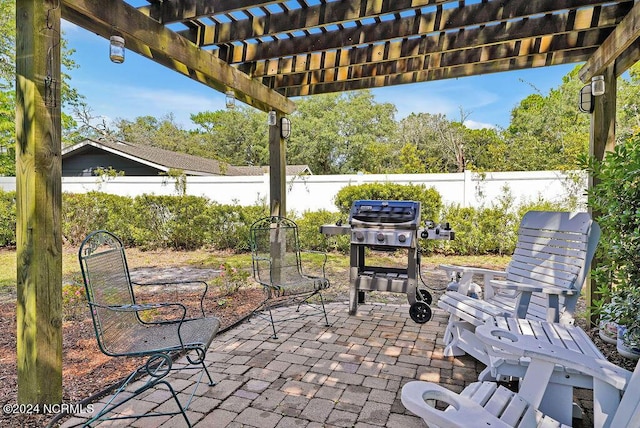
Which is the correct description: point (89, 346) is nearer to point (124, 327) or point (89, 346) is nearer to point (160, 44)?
point (124, 327)

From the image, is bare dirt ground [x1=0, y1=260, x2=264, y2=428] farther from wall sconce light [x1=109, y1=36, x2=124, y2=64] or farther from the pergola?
wall sconce light [x1=109, y1=36, x2=124, y2=64]

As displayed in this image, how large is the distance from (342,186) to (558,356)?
25.5ft

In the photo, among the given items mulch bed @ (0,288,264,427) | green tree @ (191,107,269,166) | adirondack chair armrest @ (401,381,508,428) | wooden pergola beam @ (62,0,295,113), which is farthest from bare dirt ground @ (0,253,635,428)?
green tree @ (191,107,269,166)

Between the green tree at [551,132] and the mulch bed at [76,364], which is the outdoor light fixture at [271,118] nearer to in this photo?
the mulch bed at [76,364]

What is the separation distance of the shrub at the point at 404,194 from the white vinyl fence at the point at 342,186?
1.68 feet

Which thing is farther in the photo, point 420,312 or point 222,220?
point 222,220

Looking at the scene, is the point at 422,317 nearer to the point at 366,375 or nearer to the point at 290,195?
the point at 366,375

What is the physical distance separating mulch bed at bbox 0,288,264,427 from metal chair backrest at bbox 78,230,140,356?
53cm

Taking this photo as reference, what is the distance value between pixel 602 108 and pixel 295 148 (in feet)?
63.2

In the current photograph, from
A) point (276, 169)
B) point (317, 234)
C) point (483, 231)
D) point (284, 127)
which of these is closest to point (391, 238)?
point (276, 169)

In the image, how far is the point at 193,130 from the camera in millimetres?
27969

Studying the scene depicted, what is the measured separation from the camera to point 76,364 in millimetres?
2787

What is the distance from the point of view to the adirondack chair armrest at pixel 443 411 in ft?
3.98

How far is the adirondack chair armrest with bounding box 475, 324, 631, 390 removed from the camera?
146 centimetres
